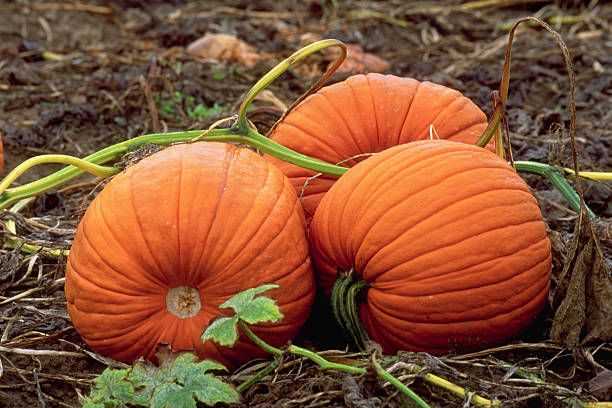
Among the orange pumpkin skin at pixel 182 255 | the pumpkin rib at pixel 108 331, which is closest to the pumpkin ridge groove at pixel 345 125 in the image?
the orange pumpkin skin at pixel 182 255

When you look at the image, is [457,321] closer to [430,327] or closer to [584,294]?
[430,327]

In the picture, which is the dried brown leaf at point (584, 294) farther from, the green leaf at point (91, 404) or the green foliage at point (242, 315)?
the green leaf at point (91, 404)

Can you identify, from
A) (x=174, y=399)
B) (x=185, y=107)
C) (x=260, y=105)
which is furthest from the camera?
(x=185, y=107)

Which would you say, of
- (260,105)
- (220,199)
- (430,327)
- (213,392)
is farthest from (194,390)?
(260,105)

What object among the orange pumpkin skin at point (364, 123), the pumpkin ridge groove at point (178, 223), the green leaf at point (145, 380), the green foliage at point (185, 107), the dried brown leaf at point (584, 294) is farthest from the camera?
the green foliage at point (185, 107)

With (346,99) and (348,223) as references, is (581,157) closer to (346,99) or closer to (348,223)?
(346,99)

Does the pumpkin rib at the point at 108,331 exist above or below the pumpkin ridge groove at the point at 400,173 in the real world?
below

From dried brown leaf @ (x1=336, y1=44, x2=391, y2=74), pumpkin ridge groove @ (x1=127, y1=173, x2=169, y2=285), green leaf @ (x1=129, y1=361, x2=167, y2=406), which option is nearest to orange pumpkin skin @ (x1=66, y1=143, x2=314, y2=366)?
pumpkin ridge groove @ (x1=127, y1=173, x2=169, y2=285)

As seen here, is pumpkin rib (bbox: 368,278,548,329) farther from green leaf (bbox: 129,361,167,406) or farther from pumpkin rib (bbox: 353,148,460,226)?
green leaf (bbox: 129,361,167,406)
